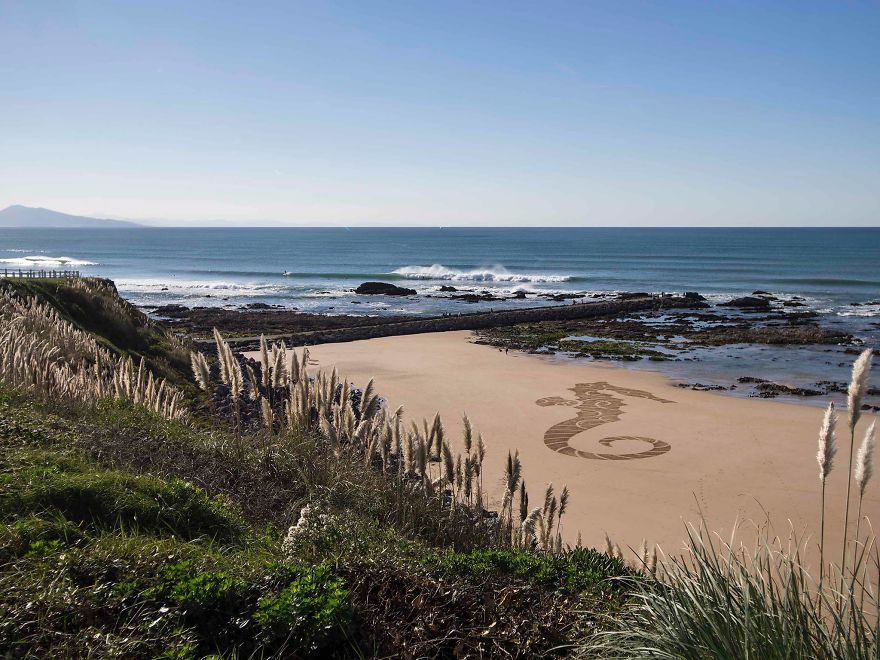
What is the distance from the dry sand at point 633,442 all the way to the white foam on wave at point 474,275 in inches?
1750

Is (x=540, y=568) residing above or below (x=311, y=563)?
below

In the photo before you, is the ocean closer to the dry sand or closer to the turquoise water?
the turquoise water

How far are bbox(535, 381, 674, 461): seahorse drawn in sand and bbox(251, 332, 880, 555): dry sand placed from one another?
0.14 feet

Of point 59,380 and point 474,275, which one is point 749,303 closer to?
point 474,275

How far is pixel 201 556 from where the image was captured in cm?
423

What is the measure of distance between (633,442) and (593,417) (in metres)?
2.32

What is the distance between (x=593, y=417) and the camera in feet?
56.6

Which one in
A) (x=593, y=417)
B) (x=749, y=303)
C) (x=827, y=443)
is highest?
(x=827, y=443)

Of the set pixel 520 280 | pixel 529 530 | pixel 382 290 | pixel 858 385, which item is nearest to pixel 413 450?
pixel 529 530

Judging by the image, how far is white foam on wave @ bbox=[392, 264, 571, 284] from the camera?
69.9 m

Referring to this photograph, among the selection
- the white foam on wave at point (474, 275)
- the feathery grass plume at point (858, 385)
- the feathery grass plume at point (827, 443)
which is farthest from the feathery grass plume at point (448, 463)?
the white foam on wave at point (474, 275)

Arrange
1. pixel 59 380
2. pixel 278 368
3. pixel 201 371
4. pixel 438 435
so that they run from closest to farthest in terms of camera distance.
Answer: pixel 438 435, pixel 59 380, pixel 278 368, pixel 201 371

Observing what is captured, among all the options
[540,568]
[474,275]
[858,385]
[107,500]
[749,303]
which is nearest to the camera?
[858,385]

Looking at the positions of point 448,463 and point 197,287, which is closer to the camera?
point 448,463
